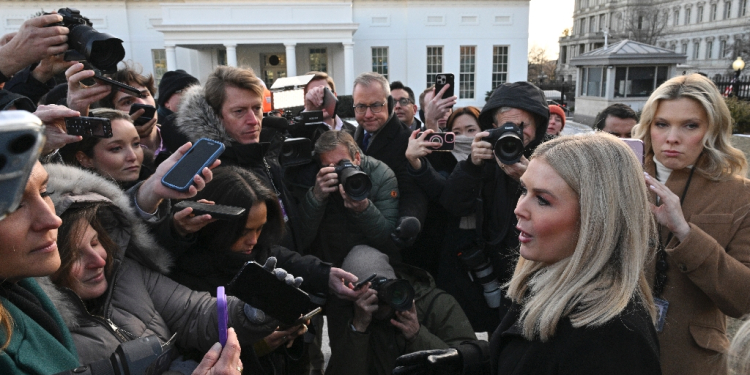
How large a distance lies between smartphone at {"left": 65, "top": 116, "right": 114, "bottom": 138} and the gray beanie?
137 centimetres

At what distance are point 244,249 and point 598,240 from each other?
5.00 ft

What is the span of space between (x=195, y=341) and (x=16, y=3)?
29571 millimetres

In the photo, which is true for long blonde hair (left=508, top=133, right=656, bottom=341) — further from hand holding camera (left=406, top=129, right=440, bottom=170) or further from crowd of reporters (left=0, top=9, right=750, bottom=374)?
hand holding camera (left=406, top=129, right=440, bottom=170)

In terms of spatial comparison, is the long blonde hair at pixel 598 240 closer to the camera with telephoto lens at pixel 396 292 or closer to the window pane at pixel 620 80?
the camera with telephoto lens at pixel 396 292

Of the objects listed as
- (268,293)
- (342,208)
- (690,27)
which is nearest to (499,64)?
(342,208)

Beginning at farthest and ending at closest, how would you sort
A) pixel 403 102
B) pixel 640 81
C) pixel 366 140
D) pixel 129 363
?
pixel 640 81 < pixel 403 102 < pixel 366 140 < pixel 129 363

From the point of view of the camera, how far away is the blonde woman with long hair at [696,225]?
6.50ft

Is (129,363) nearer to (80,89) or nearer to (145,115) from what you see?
(80,89)

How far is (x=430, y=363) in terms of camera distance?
1915 millimetres

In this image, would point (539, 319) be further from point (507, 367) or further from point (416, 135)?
point (416, 135)

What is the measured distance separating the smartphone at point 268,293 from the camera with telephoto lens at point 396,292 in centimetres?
60

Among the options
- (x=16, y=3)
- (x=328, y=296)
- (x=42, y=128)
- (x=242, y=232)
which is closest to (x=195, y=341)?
(x=242, y=232)

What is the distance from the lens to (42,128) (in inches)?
24.9

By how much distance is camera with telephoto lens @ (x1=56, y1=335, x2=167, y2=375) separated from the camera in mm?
1173
